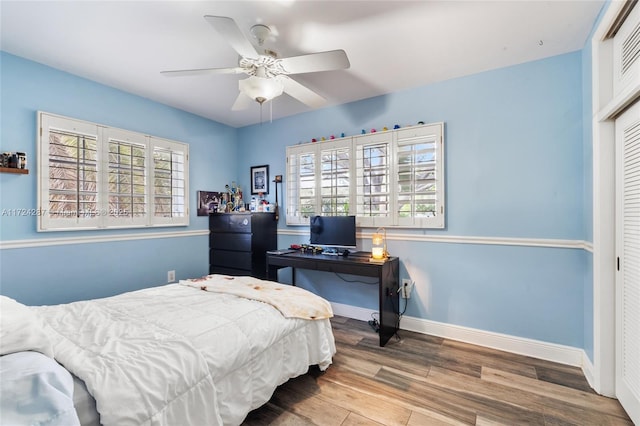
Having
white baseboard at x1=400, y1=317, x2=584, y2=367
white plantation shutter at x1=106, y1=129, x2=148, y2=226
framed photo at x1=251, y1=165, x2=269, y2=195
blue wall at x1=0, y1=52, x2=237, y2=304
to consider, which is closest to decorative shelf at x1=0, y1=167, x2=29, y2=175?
blue wall at x1=0, y1=52, x2=237, y2=304

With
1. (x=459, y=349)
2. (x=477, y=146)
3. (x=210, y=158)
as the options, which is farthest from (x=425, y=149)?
(x=210, y=158)

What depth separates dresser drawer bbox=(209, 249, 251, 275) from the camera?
3.51 meters

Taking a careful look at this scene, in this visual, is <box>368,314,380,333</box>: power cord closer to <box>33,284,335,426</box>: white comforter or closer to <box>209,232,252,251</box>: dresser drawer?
<box>33,284,335,426</box>: white comforter

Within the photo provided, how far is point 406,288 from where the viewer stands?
9.74 feet

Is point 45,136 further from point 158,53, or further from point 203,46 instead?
point 203,46

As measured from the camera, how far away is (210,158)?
395cm

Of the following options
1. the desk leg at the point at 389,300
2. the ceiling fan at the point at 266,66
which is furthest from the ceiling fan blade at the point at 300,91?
the desk leg at the point at 389,300

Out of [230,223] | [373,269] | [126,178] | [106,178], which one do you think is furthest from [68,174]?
[373,269]

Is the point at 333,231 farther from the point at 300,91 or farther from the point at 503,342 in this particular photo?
the point at 503,342

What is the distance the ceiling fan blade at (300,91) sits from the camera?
6.83 ft

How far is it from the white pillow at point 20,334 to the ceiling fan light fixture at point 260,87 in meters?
1.65

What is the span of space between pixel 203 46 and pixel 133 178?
1715 millimetres

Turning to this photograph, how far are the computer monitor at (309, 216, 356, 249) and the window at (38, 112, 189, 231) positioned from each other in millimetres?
1686

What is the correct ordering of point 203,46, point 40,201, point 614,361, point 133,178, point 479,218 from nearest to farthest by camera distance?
point 614,361 → point 203,46 → point 40,201 → point 479,218 → point 133,178
